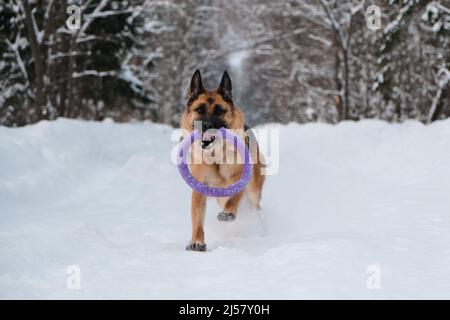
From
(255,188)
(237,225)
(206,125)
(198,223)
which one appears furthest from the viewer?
(255,188)

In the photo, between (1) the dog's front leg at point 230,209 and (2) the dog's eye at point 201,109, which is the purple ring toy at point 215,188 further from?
(2) the dog's eye at point 201,109

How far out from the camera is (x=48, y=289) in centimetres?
378

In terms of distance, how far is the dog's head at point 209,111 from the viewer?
5684mm

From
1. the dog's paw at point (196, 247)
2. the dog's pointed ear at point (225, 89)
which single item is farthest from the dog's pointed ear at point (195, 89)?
the dog's paw at point (196, 247)

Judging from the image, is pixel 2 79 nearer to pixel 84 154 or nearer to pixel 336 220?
pixel 84 154

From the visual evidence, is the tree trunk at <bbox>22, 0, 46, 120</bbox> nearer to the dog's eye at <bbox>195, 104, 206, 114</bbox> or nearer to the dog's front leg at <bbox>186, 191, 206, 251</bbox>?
the dog's eye at <bbox>195, 104, 206, 114</bbox>

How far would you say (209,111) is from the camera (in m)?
5.78

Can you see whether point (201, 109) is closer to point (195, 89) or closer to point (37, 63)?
point (195, 89)

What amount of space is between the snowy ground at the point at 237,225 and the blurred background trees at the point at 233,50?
123 inches

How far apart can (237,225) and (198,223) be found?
3.35 ft

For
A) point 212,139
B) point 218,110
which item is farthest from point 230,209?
point 218,110

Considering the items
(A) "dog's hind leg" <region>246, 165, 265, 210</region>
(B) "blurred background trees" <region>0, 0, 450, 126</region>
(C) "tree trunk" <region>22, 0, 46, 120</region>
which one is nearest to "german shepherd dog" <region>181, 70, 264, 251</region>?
(A) "dog's hind leg" <region>246, 165, 265, 210</region>

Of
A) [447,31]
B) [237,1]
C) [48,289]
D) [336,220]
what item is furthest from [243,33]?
[48,289]
